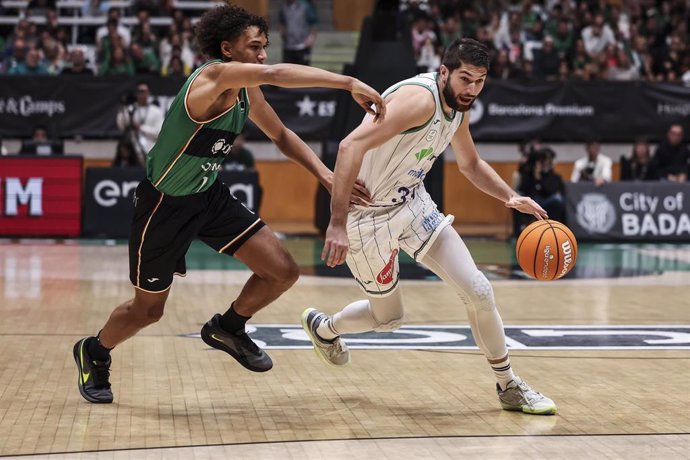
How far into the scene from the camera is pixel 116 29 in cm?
1955

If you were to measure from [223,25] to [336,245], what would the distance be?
1.29 metres

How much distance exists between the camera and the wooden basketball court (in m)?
5.42

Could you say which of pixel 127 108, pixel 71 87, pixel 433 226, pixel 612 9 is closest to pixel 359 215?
pixel 433 226

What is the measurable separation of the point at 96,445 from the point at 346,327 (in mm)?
1808

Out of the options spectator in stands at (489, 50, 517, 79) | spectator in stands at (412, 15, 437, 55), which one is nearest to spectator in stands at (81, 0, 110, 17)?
spectator in stands at (412, 15, 437, 55)

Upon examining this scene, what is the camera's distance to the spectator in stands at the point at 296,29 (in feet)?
69.5

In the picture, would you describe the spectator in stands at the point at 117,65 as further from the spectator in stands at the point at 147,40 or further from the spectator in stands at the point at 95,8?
the spectator in stands at the point at 95,8

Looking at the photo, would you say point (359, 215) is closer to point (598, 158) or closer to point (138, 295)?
point (138, 295)

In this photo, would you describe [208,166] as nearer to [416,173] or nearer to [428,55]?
[416,173]

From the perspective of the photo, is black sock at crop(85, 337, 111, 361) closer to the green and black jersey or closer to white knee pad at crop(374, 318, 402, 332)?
the green and black jersey

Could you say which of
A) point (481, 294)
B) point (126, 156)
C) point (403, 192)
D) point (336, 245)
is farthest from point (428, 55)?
point (336, 245)

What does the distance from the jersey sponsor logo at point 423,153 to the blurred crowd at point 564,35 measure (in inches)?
514

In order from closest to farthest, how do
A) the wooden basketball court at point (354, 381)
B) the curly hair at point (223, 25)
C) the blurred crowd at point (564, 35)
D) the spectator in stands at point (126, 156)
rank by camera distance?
the wooden basketball court at point (354, 381), the curly hair at point (223, 25), the spectator in stands at point (126, 156), the blurred crowd at point (564, 35)

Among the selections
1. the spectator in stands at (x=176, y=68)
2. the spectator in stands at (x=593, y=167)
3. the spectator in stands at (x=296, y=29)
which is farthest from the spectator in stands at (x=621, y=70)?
the spectator in stands at (x=176, y=68)
